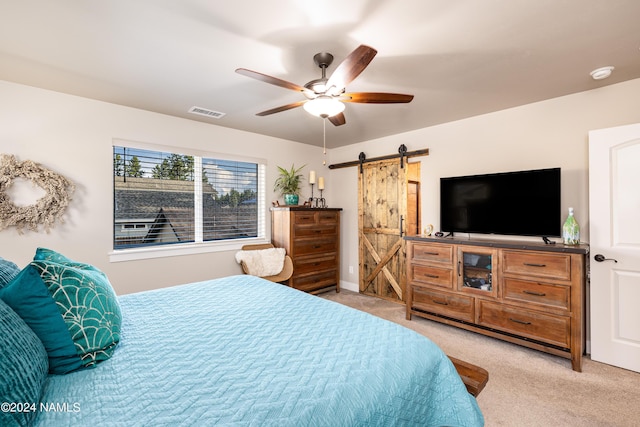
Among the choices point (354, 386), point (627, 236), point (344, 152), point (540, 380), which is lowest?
point (540, 380)

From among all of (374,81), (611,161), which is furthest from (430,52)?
(611,161)

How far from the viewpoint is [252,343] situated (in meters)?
1.33

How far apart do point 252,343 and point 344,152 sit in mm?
4140

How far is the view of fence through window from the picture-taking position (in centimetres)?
329

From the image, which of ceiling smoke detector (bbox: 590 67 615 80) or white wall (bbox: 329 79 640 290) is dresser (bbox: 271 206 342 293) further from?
ceiling smoke detector (bbox: 590 67 615 80)

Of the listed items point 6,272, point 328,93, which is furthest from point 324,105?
point 6,272

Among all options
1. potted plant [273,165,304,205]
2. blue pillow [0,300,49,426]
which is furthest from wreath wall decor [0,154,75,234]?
potted plant [273,165,304,205]

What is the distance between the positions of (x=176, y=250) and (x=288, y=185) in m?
1.84

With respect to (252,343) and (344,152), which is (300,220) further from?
(252,343)

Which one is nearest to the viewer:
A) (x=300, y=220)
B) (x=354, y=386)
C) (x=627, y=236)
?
(x=354, y=386)

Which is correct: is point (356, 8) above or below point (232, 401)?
above

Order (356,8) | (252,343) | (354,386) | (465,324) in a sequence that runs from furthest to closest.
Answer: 1. (465,324)
2. (356,8)
3. (252,343)
4. (354,386)

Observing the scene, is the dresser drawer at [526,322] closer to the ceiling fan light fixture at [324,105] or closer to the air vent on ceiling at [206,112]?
the ceiling fan light fixture at [324,105]

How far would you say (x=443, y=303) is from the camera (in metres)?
3.29
